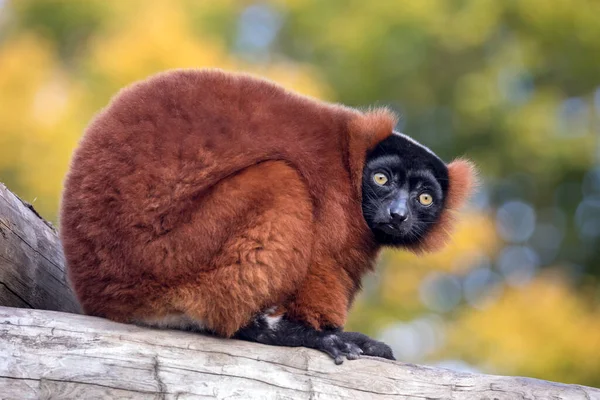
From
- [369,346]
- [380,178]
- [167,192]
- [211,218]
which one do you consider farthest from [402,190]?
[167,192]

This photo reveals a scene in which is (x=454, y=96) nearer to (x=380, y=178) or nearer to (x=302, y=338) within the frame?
(x=380, y=178)

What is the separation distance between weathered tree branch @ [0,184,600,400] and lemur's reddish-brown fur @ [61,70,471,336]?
0.23 metres

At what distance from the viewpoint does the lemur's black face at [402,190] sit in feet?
17.4

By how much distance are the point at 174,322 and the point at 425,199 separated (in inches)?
90.6

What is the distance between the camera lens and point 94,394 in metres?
3.94

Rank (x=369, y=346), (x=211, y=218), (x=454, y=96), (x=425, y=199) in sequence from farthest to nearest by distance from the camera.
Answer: (x=454, y=96) < (x=425, y=199) < (x=369, y=346) < (x=211, y=218)

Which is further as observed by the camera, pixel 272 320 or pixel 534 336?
pixel 534 336

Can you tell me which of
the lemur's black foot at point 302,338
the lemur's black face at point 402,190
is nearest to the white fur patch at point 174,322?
the lemur's black foot at point 302,338

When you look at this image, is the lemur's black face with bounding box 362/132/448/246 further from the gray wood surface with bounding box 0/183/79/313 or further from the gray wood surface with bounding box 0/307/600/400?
the gray wood surface with bounding box 0/183/79/313

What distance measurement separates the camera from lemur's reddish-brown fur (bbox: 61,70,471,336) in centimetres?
435

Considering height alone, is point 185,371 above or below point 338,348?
below

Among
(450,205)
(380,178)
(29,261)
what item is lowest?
(29,261)

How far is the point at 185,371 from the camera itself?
4113mm

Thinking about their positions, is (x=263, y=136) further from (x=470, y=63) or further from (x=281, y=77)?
(x=470, y=63)
